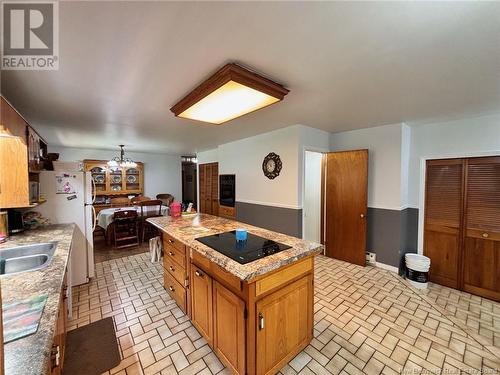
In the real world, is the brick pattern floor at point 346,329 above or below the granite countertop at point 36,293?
below

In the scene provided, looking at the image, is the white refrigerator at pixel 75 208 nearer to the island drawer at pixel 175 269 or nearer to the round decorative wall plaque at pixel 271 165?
the island drawer at pixel 175 269

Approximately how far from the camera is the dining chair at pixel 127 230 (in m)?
4.20

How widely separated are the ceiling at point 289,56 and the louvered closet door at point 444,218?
83 cm

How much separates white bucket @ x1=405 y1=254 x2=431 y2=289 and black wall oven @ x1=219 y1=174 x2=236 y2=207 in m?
3.39

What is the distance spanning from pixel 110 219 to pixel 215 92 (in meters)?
3.85

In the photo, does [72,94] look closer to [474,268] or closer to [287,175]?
[287,175]

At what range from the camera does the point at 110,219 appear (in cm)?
429

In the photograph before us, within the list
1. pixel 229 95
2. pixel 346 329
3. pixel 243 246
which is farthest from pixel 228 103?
pixel 346 329

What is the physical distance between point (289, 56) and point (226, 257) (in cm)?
154

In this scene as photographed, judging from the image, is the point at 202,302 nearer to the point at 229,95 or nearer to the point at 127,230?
the point at 229,95

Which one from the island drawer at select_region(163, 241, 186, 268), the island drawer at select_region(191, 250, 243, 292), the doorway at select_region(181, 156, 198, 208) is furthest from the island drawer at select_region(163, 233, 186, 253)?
the doorway at select_region(181, 156, 198, 208)

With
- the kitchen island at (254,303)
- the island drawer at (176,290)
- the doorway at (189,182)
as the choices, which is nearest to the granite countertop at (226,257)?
the kitchen island at (254,303)

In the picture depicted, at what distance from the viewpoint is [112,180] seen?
6.28 metres
